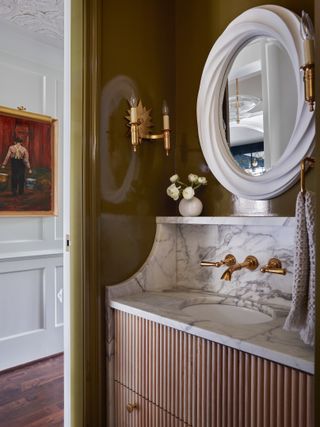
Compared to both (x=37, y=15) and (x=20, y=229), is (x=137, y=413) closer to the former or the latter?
(x=20, y=229)

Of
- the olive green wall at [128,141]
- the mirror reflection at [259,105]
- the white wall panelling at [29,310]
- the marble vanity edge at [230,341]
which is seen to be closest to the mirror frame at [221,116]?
the mirror reflection at [259,105]

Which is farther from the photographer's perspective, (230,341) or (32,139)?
(32,139)

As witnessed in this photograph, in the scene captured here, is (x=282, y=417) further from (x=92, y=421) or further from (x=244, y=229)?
(x=92, y=421)

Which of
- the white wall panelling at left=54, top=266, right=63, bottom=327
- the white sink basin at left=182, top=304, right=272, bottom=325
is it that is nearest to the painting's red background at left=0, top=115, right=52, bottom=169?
the white wall panelling at left=54, top=266, right=63, bottom=327

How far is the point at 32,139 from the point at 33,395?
1915 millimetres

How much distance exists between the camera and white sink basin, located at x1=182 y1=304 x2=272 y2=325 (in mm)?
1415

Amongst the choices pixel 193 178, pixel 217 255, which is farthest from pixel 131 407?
pixel 193 178

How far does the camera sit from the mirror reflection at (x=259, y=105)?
1424mm

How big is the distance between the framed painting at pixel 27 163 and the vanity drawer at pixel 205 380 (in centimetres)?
158

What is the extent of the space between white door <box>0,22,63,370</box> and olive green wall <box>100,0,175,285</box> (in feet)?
4.54

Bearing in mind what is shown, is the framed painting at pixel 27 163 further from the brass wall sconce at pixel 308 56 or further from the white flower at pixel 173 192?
the brass wall sconce at pixel 308 56

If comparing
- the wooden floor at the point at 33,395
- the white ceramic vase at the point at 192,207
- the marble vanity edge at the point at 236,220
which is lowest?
the wooden floor at the point at 33,395

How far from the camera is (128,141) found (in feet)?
5.45

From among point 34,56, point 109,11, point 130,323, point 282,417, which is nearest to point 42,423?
point 130,323
